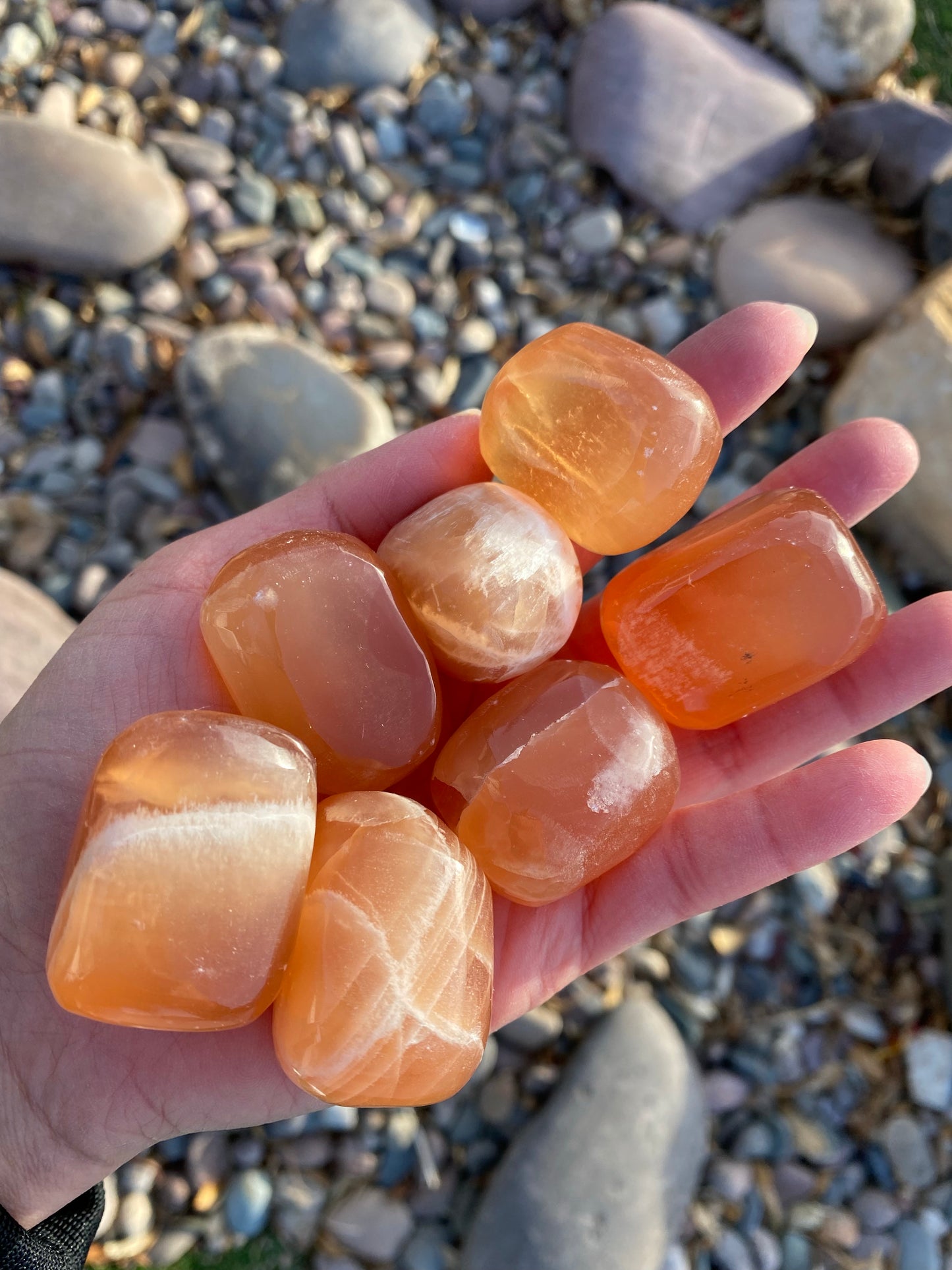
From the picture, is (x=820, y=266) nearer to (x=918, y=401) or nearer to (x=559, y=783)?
(x=918, y=401)

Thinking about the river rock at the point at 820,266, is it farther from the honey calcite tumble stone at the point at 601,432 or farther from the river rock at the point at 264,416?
the honey calcite tumble stone at the point at 601,432

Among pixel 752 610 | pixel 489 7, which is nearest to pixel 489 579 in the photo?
pixel 752 610

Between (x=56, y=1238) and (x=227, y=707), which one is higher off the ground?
(x=227, y=707)

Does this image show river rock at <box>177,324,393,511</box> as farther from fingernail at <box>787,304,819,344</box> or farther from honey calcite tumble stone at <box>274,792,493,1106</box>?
honey calcite tumble stone at <box>274,792,493,1106</box>

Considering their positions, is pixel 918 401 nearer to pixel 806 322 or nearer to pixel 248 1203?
pixel 806 322

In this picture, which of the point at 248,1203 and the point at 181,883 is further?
the point at 248,1203

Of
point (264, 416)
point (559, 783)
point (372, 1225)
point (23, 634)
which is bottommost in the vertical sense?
point (372, 1225)

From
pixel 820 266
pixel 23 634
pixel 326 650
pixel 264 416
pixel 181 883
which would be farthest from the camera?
pixel 820 266

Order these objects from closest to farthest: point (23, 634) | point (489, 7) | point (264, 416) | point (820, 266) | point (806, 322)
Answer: point (806, 322) → point (23, 634) → point (264, 416) → point (820, 266) → point (489, 7)

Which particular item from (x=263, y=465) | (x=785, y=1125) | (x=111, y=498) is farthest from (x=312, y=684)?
(x=785, y=1125)
